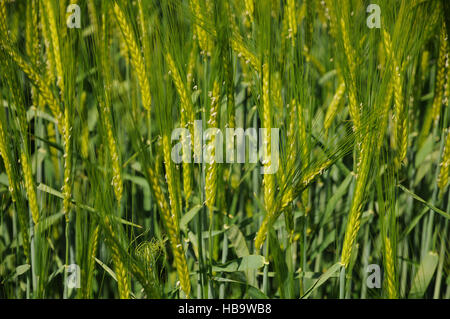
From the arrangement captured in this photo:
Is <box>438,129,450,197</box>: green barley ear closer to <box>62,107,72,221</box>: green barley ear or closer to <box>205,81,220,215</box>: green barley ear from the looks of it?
<box>205,81,220,215</box>: green barley ear

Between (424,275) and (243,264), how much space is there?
0.35 m

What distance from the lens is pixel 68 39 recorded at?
683 millimetres

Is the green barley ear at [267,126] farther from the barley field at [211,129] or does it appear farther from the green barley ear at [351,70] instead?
the green barley ear at [351,70]

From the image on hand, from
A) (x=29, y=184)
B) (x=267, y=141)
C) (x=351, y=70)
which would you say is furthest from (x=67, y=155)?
(x=351, y=70)

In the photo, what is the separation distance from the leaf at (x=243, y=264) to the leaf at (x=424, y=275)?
0.33 m

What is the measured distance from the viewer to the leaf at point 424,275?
0.81 m

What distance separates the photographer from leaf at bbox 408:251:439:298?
0.81m

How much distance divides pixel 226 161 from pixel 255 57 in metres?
0.18

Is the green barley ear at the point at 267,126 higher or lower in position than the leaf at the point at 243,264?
higher

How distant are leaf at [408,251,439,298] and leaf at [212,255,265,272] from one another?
0.33 metres

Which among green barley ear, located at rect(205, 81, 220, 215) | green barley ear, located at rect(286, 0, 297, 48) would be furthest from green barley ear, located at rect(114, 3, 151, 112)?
green barley ear, located at rect(286, 0, 297, 48)

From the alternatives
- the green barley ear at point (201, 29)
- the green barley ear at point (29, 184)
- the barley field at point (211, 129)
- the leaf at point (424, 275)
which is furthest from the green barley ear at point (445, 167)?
the green barley ear at point (29, 184)
